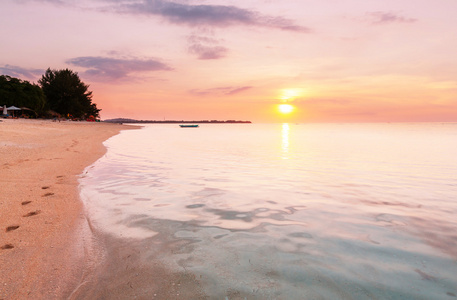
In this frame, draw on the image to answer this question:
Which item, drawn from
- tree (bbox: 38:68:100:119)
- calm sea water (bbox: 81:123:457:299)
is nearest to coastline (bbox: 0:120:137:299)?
calm sea water (bbox: 81:123:457:299)

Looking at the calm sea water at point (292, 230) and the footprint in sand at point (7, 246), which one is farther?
the footprint in sand at point (7, 246)

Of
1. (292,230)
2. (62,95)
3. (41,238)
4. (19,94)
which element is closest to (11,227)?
(41,238)

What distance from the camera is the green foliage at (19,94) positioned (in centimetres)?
6569

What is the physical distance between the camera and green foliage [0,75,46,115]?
65.7 metres

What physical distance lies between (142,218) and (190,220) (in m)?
1.16

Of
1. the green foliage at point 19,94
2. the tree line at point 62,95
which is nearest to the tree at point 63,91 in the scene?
the tree line at point 62,95

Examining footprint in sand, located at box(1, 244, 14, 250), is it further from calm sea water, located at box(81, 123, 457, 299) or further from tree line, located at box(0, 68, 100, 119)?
tree line, located at box(0, 68, 100, 119)

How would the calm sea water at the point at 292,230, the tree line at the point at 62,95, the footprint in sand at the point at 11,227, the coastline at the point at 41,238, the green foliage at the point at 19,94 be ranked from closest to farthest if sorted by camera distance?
the coastline at the point at 41,238 → the calm sea water at the point at 292,230 → the footprint in sand at the point at 11,227 → the green foliage at the point at 19,94 → the tree line at the point at 62,95

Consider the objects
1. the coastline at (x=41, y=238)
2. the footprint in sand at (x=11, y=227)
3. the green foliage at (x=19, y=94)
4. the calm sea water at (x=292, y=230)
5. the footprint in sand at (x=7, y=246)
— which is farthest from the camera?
the green foliage at (x=19, y=94)

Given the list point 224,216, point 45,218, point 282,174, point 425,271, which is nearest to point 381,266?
point 425,271

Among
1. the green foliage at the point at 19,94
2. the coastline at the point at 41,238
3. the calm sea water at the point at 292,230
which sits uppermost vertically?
the green foliage at the point at 19,94

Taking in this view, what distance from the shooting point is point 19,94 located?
66750mm

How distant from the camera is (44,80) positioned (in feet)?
285

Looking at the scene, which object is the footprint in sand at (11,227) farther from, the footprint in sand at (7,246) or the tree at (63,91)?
the tree at (63,91)
